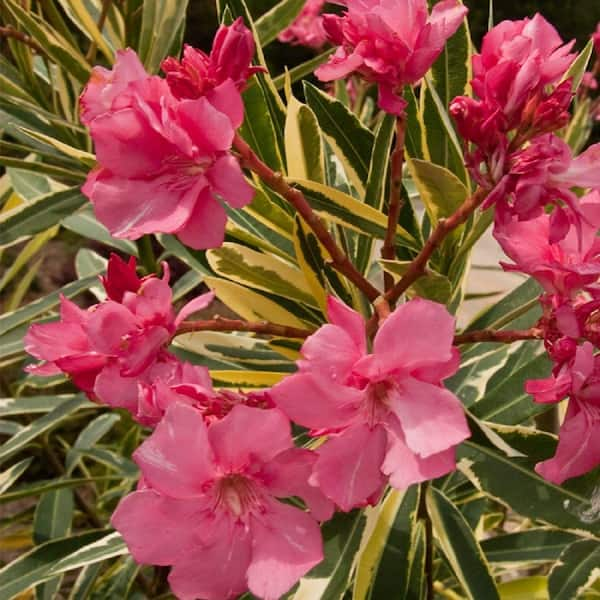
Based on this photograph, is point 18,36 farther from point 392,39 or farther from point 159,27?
point 392,39

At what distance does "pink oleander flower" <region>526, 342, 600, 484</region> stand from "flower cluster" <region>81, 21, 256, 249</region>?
0.72ft

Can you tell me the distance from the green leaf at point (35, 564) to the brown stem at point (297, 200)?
0.60 m

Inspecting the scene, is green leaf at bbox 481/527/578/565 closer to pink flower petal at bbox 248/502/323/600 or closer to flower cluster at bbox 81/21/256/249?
pink flower petal at bbox 248/502/323/600

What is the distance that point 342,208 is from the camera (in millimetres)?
708

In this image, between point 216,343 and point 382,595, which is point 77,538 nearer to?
point 216,343

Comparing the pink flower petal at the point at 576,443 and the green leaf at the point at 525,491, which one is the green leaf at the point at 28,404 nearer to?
the green leaf at the point at 525,491

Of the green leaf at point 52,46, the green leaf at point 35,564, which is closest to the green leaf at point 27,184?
the green leaf at point 52,46

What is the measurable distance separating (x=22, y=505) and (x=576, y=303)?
2145 mm

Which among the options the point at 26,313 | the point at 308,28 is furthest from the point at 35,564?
the point at 308,28

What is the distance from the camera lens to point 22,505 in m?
2.41

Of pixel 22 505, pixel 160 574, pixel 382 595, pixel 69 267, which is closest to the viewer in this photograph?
pixel 382 595

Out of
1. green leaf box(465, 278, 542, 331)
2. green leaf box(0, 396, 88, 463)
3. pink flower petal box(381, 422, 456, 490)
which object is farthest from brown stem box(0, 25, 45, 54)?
pink flower petal box(381, 422, 456, 490)

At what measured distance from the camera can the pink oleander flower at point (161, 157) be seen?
0.52 m

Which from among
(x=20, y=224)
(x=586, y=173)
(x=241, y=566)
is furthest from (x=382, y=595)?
(x=20, y=224)
